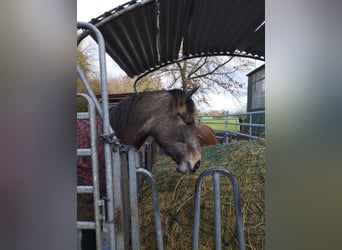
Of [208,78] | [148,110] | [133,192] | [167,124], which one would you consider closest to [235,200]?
[133,192]

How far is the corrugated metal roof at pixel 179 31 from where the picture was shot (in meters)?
A: 2.05

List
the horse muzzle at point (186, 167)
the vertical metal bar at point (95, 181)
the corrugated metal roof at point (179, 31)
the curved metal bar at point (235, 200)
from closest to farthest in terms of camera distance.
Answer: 1. the vertical metal bar at point (95, 181)
2. the curved metal bar at point (235, 200)
3. the corrugated metal roof at point (179, 31)
4. the horse muzzle at point (186, 167)

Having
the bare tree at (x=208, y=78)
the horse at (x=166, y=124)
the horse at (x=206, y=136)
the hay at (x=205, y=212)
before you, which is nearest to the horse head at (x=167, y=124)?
the horse at (x=166, y=124)

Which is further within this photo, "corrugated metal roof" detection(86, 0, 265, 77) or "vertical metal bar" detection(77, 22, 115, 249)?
"corrugated metal roof" detection(86, 0, 265, 77)

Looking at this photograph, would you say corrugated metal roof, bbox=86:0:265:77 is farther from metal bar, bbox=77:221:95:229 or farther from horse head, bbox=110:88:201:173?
metal bar, bbox=77:221:95:229

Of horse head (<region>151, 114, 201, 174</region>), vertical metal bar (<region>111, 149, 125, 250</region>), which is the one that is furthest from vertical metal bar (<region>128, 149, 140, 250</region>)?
horse head (<region>151, 114, 201, 174</region>)

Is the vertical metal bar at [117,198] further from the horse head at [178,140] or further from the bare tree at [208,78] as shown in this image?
the bare tree at [208,78]

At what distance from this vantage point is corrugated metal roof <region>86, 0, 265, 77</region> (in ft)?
6.72

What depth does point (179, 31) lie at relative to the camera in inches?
103

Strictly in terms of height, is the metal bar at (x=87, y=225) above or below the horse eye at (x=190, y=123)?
below

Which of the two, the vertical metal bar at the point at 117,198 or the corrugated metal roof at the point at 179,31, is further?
the corrugated metal roof at the point at 179,31

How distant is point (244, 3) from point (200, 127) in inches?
124
